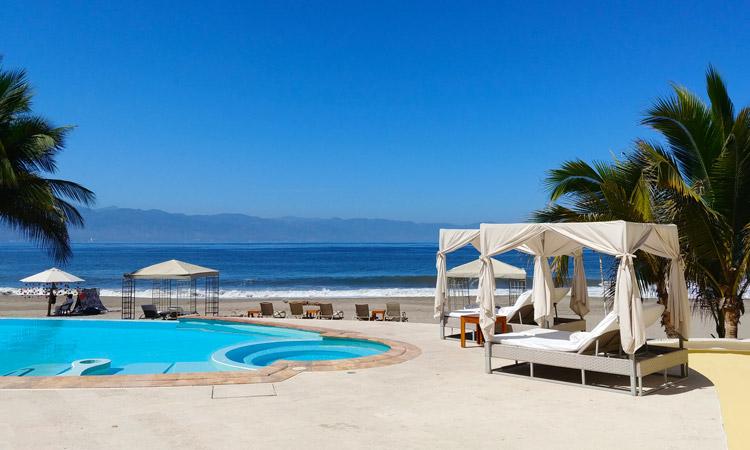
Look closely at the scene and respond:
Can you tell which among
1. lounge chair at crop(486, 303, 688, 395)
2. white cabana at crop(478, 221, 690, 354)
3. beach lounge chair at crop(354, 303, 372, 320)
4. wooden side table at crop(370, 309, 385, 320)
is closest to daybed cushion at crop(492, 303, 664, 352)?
lounge chair at crop(486, 303, 688, 395)

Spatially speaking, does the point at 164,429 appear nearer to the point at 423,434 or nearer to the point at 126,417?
the point at 126,417

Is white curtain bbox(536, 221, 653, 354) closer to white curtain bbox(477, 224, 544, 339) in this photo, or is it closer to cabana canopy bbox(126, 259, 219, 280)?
white curtain bbox(477, 224, 544, 339)

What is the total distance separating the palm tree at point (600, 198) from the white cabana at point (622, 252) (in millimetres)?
1657

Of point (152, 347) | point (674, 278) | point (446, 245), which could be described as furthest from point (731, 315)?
point (152, 347)

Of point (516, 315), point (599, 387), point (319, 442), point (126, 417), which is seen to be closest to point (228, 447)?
point (319, 442)

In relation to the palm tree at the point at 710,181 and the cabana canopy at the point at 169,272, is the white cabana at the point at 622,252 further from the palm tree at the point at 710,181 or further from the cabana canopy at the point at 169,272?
the cabana canopy at the point at 169,272

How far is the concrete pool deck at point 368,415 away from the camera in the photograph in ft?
16.1

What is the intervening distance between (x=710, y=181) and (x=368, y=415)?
766 centimetres

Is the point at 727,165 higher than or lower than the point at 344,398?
higher

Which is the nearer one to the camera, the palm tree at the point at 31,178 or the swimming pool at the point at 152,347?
the swimming pool at the point at 152,347

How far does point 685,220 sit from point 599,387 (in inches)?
171

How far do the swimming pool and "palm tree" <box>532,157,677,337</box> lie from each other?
4.39 metres

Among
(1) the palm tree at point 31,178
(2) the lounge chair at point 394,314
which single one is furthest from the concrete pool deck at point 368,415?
(2) the lounge chair at point 394,314

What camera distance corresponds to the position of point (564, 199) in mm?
11422
